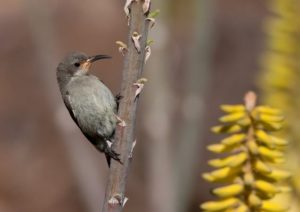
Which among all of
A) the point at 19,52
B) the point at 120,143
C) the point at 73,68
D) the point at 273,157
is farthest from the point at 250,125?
the point at 19,52

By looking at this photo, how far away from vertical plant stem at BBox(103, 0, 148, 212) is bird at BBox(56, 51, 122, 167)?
1017 millimetres

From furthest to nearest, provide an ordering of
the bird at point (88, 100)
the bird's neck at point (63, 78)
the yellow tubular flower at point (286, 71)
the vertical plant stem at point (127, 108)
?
1. the bird's neck at point (63, 78)
2. the bird at point (88, 100)
3. the yellow tubular flower at point (286, 71)
4. the vertical plant stem at point (127, 108)

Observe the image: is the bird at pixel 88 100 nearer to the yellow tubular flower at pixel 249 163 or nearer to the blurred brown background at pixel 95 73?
the yellow tubular flower at pixel 249 163

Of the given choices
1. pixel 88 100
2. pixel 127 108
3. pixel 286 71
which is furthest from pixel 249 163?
pixel 88 100

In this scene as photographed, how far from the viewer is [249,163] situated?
3.45 metres

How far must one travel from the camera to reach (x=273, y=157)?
3445 mm

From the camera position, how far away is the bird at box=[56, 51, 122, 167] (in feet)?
15.2

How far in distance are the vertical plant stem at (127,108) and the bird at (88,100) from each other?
3.34 feet

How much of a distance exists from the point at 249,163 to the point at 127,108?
52cm

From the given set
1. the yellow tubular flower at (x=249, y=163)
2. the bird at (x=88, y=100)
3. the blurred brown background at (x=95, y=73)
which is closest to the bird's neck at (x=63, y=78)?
the bird at (x=88, y=100)

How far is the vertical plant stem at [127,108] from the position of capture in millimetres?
3285

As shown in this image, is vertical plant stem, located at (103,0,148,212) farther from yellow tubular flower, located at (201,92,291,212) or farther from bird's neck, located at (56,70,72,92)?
bird's neck, located at (56,70,72,92)

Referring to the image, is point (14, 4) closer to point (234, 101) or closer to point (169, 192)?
point (234, 101)

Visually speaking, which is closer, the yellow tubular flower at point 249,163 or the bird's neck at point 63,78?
the yellow tubular flower at point 249,163
